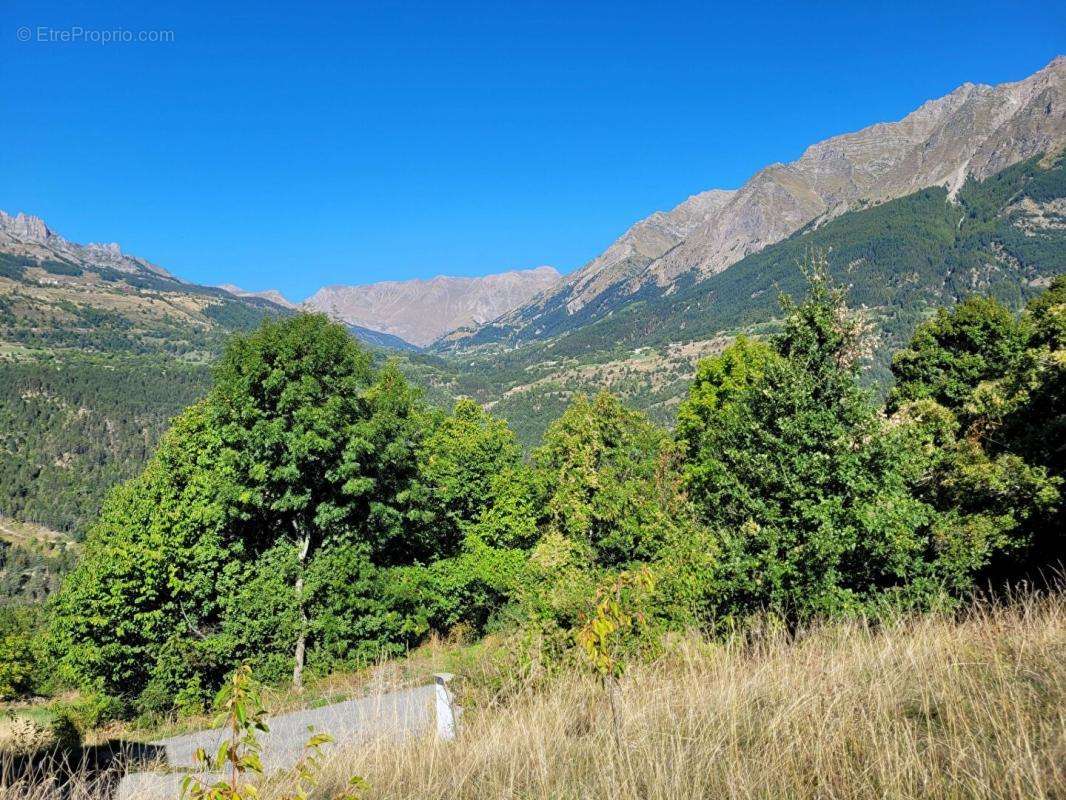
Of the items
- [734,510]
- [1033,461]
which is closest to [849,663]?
[734,510]

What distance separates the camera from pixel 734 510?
51.8 feet

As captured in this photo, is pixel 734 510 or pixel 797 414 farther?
pixel 734 510

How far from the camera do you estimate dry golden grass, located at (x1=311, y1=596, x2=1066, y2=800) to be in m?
2.48

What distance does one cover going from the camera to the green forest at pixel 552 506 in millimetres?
13672

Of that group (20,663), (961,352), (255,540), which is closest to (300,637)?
(255,540)

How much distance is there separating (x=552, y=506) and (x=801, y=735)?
20325mm

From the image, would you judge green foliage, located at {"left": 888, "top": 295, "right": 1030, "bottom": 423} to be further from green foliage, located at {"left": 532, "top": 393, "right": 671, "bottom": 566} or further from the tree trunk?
the tree trunk

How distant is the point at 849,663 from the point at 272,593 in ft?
63.0

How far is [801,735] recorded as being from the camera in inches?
115

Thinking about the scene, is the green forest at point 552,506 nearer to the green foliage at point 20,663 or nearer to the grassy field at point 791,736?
the green foliage at point 20,663

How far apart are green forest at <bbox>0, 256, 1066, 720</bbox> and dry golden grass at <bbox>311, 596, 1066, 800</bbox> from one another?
4601mm

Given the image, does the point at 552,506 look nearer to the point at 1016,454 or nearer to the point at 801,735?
the point at 1016,454

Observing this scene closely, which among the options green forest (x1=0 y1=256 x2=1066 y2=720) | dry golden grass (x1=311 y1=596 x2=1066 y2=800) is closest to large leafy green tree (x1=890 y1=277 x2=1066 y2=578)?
green forest (x1=0 y1=256 x2=1066 y2=720)

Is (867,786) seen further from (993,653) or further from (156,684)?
(156,684)
